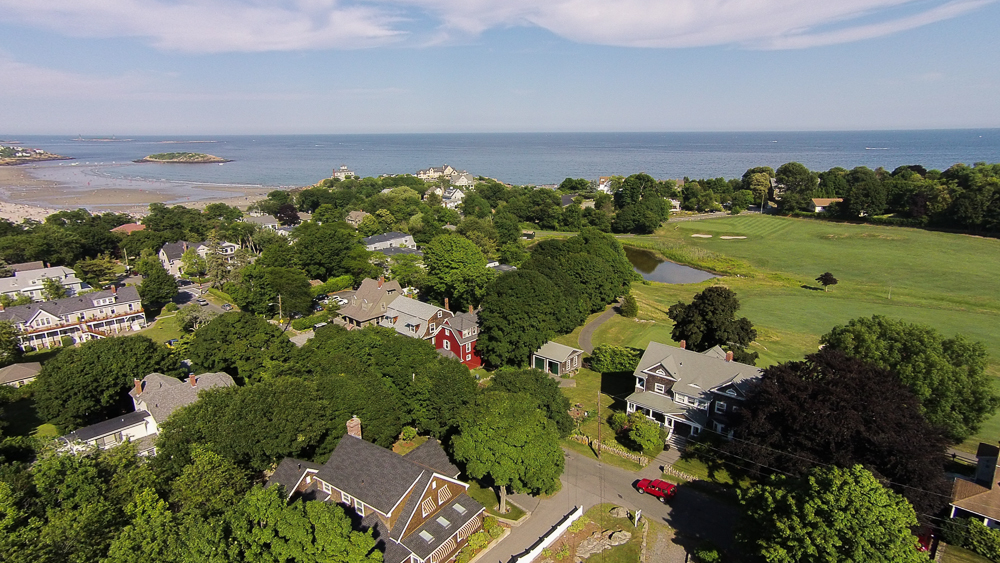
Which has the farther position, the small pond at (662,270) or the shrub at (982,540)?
the small pond at (662,270)

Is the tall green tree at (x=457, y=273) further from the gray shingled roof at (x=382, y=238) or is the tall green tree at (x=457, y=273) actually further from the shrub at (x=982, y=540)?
the shrub at (x=982, y=540)

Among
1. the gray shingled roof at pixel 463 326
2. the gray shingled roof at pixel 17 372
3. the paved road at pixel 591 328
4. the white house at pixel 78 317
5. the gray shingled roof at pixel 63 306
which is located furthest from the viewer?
the white house at pixel 78 317

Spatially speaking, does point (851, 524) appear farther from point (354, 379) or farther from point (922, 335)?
point (354, 379)

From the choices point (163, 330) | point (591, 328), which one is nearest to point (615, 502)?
point (591, 328)

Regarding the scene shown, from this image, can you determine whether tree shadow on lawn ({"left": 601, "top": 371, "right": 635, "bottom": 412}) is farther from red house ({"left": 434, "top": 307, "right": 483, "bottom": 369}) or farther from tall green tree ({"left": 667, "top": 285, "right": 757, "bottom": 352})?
red house ({"left": 434, "top": 307, "right": 483, "bottom": 369})

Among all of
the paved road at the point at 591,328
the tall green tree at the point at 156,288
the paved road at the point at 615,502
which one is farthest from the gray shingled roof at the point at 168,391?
the paved road at the point at 591,328

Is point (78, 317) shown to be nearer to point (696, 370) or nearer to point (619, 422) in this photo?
point (619, 422)

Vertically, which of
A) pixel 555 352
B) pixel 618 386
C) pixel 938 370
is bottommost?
pixel 618 386

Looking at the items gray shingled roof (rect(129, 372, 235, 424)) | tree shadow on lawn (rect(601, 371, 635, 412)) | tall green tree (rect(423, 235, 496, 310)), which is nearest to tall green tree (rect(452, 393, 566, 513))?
tree shadow on lawn (rect(601, 371, 635, 412))
